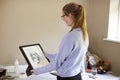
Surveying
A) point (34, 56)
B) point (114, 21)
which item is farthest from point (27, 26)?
point (114, 21)

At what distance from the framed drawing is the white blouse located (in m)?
0.29

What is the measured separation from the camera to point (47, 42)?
2936mm

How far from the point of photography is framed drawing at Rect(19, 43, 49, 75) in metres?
2.19

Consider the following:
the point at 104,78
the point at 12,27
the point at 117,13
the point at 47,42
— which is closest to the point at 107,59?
the point at 104,78

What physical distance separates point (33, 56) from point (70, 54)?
0.55 metres

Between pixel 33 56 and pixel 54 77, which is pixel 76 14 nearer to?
pixel 33 56

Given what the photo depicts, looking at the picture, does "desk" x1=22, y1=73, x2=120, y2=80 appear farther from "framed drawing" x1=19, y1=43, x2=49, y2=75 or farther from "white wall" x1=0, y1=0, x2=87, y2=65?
"white wall" x1=0, y1=0, x2=87, y2=65

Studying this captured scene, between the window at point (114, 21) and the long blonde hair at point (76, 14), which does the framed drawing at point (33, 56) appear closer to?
the long blonde hair at point (76, 14)

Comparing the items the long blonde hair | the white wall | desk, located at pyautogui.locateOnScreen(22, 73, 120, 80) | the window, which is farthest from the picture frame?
the window

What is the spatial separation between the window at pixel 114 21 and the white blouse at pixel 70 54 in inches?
43.6

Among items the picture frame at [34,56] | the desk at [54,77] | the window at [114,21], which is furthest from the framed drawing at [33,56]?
the window at [114,21]

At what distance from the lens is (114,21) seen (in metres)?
2.92

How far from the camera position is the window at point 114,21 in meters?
2.89

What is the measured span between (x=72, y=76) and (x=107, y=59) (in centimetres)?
118
